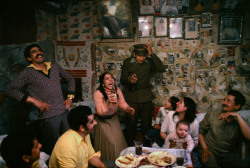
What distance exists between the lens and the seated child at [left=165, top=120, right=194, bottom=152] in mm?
2193

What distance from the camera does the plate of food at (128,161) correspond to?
6.00 feet

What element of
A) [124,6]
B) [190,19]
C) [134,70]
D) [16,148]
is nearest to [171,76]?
[134,70]

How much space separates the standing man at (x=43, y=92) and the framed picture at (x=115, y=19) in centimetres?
139

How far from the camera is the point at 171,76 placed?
12.5 ft

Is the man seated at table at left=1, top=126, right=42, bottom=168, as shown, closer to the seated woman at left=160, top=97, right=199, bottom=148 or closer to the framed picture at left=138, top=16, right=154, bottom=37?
the seated woman at left=160, top=97, right=199, bottom=148

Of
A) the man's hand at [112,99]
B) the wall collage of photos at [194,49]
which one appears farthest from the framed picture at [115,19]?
the man's hand at [112,99]

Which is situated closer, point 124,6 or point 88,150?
point 88,150

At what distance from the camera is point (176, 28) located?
3.63 metres

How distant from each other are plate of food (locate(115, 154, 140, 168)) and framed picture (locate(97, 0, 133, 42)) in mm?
2529

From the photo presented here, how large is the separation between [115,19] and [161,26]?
90cm

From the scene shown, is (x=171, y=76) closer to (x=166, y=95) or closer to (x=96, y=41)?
(x=166, y=95)

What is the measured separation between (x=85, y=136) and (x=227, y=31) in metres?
3.00

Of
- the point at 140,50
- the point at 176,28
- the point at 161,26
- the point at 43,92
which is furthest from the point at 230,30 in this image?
the point at 43,92

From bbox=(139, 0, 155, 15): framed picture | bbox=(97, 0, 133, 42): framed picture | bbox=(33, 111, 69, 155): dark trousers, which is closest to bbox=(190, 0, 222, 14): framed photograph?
bbox=(139, 0, 155, 15): framed picture
